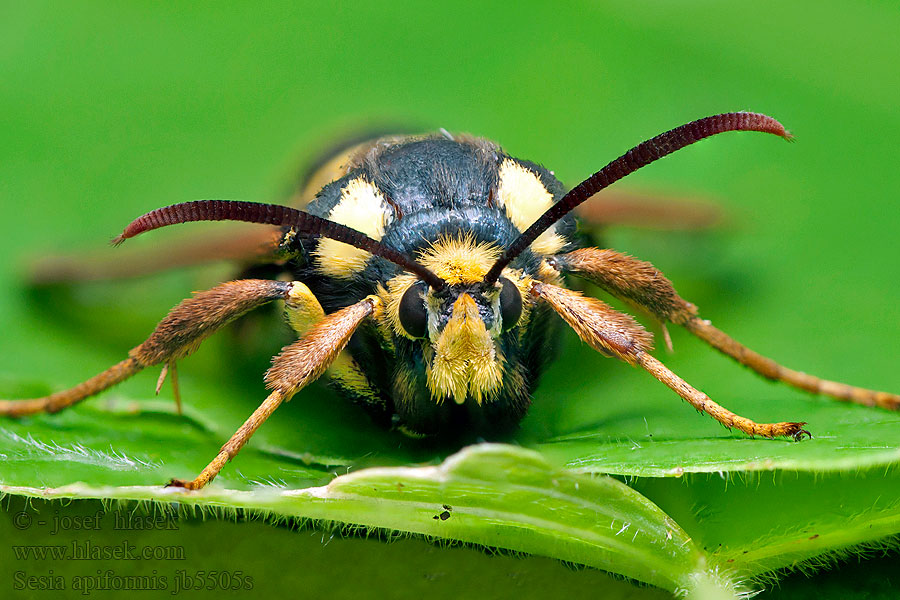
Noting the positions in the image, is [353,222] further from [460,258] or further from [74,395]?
[74,395]

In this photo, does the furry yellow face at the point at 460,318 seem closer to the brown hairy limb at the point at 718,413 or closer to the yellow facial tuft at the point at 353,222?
the yellow facial tuft at the point at 353,222

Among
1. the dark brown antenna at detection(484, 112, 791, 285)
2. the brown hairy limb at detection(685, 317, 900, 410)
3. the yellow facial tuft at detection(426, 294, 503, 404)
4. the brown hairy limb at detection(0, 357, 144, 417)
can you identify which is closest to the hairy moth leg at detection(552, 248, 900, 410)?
the brown hairy limb at detection(685, 317, 900, 410)

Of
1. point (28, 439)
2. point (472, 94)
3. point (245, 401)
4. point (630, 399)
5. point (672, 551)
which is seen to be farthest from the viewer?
point (472, 94)

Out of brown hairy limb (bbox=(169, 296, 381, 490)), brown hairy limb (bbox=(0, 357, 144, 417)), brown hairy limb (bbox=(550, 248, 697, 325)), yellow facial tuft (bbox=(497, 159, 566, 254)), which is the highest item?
yellow facial tuft (bbox=(497, 159, 566, 254))

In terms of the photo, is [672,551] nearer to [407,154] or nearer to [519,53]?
[407,154]

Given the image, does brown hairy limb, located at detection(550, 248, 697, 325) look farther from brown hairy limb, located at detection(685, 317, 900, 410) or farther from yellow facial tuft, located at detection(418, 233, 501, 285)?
yellow facial tuft, located at detection(418, 233, 501, 285)

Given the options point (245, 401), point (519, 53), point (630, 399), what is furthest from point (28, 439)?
point (519, 53)
